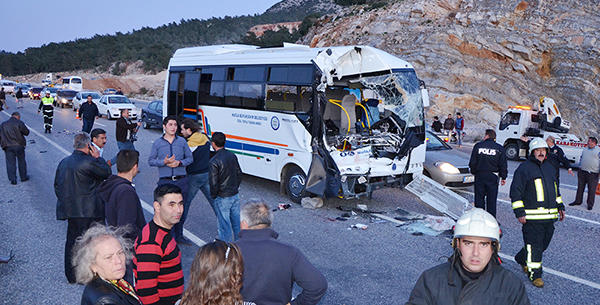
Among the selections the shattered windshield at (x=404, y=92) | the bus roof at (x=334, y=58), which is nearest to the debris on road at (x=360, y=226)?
the shattered windshield at (x=404, y=92)

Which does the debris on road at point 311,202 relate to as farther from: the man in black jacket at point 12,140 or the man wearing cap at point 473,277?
the man in black jacket at point 12,140

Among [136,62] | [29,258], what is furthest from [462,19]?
[136,62]

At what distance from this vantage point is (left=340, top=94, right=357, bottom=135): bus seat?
9.83 m

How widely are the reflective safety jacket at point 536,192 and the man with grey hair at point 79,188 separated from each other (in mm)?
5218

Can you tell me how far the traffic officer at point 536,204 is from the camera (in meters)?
5.42

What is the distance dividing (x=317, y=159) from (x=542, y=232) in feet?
13.5

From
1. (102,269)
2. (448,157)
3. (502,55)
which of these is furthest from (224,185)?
(502,55)

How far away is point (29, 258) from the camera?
6094mm

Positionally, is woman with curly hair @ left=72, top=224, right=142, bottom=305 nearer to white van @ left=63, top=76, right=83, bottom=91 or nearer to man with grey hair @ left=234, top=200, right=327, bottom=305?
man with grey hair @ left=234, top=200, right=327, bottom=305

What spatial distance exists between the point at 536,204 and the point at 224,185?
13.5 feet

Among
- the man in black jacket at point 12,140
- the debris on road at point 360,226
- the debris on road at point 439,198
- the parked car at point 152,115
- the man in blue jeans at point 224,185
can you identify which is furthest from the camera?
the parked car at point 152,115

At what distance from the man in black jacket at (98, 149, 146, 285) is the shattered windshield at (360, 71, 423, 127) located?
606cm

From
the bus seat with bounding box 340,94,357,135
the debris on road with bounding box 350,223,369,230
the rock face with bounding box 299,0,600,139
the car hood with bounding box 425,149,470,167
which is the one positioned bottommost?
the debris on road with bounding box 350,223,369,230

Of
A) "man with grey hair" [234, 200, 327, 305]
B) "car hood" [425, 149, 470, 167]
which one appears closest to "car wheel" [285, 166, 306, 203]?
"car hood" [425, 149, 470, 167]
